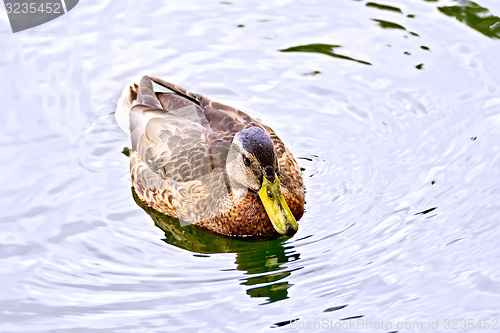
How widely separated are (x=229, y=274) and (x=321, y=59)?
13.6ft

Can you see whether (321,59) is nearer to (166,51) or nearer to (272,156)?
(166,51)

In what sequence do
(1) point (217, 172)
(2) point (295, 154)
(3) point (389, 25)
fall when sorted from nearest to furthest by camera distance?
1. (1) point (217, 172)
2. (2) point (295, 154)
3. (3) point (389, 25)

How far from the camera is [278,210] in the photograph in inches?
356

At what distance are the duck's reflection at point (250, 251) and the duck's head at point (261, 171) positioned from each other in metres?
0.25

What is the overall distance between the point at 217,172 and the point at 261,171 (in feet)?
1.98

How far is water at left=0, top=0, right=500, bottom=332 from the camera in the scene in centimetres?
814

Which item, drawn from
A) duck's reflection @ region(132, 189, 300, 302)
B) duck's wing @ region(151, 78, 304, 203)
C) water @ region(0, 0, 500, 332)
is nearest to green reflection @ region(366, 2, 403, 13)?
water @ region(0, 0, 500, 332)

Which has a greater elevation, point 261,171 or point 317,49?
point 261,171

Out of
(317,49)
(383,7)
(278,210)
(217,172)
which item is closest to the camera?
(278,210)

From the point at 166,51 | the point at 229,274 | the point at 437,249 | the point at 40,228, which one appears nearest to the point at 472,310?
the point at 437,249

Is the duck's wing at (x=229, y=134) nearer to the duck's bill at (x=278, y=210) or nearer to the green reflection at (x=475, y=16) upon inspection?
the duck's bill at (x=278, y=210)

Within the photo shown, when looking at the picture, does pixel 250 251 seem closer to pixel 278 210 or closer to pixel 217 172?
pixel 278 210

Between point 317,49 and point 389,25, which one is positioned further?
point 389,25

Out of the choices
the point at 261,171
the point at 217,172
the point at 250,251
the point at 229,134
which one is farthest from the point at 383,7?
the point at 250,251
